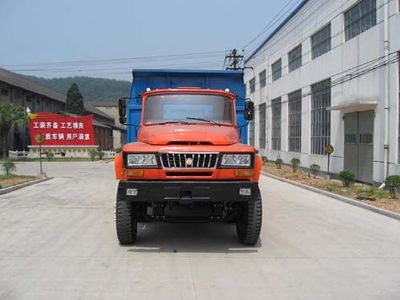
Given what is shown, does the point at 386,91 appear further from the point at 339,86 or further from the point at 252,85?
the point at 252,85

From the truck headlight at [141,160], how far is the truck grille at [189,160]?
15cm

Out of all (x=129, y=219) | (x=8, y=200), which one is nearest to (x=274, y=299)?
(x=129, y=219)

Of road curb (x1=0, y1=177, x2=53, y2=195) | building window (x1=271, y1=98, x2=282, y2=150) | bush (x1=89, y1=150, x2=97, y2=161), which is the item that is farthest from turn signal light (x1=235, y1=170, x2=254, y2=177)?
bush (x1=89, y1=150, x2=97, y2=161)

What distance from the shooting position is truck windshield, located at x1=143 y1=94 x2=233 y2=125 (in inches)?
377

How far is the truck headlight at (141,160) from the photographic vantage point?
8.18 meters

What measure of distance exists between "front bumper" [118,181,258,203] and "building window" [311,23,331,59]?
2054 cm

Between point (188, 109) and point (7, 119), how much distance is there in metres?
40.6

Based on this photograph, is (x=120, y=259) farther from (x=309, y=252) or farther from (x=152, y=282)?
(x=309, y=252)

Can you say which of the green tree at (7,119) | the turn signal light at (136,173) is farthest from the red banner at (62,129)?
the turn signal light at (136,173)

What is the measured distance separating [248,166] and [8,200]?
9808 mm

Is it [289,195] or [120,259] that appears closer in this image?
[120,259]

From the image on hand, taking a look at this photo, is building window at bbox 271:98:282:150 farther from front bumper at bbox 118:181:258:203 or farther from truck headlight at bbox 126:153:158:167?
truck headlight at bbox 126:153:158:167

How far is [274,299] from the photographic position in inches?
238

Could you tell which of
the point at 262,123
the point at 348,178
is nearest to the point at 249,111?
the point at 348,178
